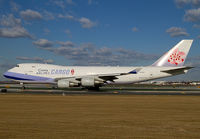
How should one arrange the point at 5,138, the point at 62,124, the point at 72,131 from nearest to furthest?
1. the point at 5,138
2. the point at 72,131
3. the point at 62,124

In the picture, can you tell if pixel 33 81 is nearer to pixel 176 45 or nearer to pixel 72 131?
pixel 176 45

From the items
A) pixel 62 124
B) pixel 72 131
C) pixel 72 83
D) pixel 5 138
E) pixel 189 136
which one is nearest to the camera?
pixel 5 138

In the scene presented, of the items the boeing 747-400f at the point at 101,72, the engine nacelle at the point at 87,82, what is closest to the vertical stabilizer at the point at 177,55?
the boeing 747-400f at the point at 101,72

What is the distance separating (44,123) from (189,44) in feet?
120

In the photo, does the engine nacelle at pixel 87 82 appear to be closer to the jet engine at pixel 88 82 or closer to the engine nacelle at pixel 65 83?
the jet engine at pixel 88 82

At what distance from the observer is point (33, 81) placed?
123 ft

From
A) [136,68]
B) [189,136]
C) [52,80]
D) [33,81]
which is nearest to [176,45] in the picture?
[136,68]

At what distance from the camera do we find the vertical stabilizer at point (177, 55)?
131ft

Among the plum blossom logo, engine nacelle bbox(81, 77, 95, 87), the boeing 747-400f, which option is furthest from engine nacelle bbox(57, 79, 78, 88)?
the plum blossom logo

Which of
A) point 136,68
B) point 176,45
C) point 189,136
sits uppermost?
point 176,45

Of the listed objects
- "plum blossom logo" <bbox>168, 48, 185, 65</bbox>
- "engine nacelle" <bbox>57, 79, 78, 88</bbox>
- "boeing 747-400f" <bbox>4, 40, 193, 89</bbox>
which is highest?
"plum blossom logo" <bbox>168, 48, 185, 65</bbox>

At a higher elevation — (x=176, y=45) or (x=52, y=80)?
(x=176, y=45)

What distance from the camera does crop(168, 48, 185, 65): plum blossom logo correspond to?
39938 mm

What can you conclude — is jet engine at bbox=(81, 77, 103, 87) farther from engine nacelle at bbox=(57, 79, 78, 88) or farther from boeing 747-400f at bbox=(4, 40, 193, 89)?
engine nacelle at bbox=(57, 79, 78, 88)
